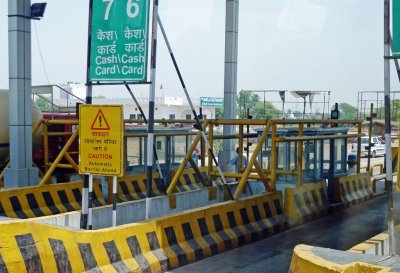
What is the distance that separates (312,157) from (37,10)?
646 cm

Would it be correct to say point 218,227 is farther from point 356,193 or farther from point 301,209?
point 356,193

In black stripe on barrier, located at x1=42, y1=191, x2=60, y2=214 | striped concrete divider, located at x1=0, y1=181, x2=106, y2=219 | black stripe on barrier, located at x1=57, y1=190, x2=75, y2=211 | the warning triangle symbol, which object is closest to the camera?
the warning triangle symbol

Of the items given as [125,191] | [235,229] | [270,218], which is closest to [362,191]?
[270,218]

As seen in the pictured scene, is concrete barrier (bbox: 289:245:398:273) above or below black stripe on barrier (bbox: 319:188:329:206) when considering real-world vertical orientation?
above

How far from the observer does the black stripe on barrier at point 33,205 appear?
1002 centimetres

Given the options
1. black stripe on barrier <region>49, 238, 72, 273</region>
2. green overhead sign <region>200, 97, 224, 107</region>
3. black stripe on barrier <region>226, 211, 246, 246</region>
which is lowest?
black stripe on barrier <region>226, 211, 246, 246</region>

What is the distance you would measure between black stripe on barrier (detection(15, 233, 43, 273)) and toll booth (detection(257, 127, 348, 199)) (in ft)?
21.9

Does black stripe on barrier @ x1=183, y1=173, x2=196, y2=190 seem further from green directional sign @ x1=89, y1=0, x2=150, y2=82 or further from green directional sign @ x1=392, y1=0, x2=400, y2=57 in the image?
green directional sign @ x1=392, y1=0, x2=400, y2=57

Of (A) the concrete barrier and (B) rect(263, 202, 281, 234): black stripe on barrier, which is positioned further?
(B) rect(263, 202, 281, 234): black stripe on barrier

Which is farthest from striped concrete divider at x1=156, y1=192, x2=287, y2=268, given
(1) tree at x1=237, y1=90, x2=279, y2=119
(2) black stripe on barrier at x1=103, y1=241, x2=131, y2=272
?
(1) tree at x1=237, y1=90, x2=279, y2=119

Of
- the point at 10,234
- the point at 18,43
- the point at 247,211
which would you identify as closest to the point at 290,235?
the point at 247,211

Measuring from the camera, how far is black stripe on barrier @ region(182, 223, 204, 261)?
7.92 m

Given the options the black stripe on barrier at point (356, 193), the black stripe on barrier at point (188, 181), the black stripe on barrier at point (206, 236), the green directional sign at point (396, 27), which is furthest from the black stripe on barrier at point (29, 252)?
the black stripe on barrier at point (356, 193)

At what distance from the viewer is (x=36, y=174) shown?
463 inches
